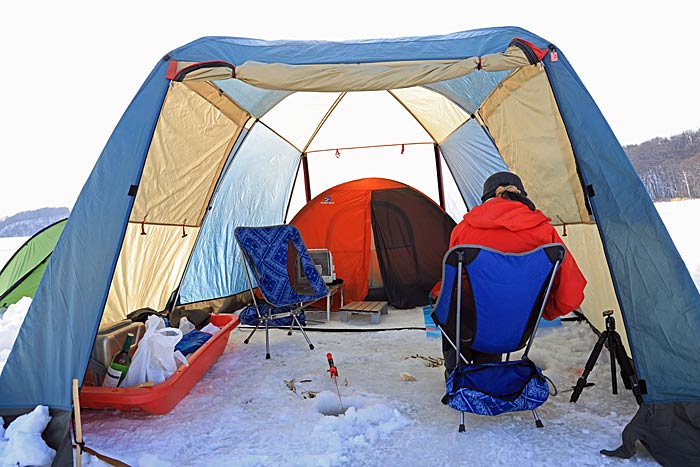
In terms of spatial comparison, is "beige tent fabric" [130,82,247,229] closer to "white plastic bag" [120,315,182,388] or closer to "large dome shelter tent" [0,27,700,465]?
"large dome shelter tent" [0,27,700,465]

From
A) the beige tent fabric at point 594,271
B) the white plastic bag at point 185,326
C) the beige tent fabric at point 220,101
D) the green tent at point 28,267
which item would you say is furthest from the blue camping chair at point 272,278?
the green tent at point 28,267

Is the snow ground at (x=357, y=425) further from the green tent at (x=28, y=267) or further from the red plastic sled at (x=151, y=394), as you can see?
the green tent at (x=28, y=267)

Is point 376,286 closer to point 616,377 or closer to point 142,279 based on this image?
point 142,279

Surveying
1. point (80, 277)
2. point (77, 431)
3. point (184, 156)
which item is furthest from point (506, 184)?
point (184, 156)

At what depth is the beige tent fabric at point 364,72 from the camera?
8.23 ft

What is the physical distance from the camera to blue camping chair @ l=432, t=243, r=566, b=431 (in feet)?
6.97

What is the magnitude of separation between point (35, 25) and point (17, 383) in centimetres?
1311

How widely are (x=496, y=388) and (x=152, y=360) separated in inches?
67.7

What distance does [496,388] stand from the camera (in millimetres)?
2205

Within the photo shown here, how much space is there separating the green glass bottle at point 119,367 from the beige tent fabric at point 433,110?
3317 millimetres

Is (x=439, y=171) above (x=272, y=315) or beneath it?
above

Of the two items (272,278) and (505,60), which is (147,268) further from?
(505,60)

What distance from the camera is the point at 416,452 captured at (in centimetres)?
205

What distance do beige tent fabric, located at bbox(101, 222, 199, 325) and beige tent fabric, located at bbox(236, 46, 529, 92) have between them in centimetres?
162
